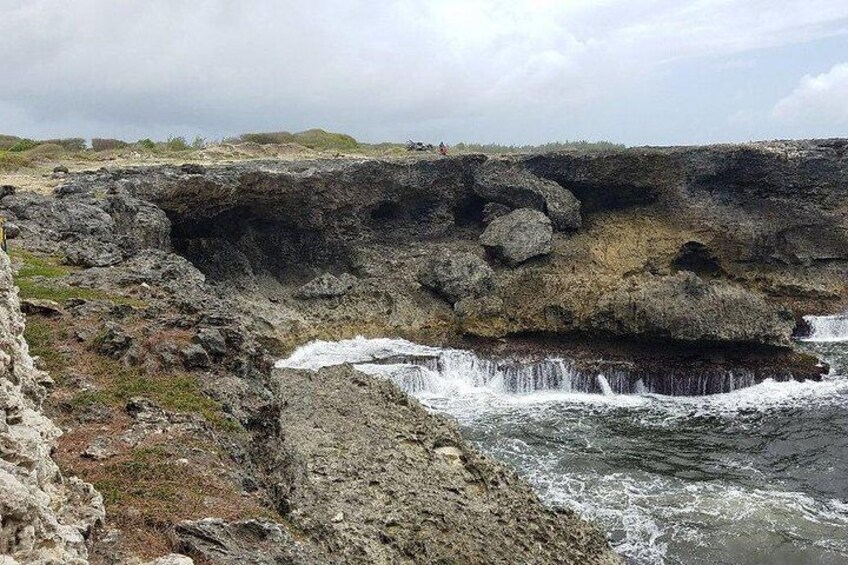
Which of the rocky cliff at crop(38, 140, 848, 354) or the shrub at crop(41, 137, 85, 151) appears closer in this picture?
the rocky cliff at crop(38, 140, 848, 354)

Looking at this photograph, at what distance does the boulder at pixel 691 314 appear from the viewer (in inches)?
1200

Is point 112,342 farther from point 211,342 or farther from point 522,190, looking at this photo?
point 522,190

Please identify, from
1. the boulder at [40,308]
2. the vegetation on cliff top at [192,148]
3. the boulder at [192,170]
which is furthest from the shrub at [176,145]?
the boulder at [40,308]

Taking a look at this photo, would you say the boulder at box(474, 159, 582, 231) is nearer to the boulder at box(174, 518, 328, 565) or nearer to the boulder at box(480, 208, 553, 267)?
the boulder at box(480, 208, 553, 267)

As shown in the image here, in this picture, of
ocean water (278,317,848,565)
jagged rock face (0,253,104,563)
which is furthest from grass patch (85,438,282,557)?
ocean water (278,317,848,565)

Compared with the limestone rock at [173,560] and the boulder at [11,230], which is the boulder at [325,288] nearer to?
the boulder at [11,230]

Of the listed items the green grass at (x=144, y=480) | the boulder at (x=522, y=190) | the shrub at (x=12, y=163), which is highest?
the shrub at (x=12, y=163)

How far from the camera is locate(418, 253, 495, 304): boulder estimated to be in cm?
3744

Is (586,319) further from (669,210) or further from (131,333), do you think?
(131,333)

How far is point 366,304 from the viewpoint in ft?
122

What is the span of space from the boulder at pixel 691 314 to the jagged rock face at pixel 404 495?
1438 centimetres

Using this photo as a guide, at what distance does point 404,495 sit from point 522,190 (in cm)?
3025

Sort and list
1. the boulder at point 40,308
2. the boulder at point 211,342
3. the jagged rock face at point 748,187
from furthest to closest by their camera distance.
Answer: the jagged rock face at point 748,187 → the boulder at point 40,308 → the boulder at point 211,342

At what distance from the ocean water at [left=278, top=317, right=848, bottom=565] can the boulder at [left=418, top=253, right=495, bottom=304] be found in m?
4.80
